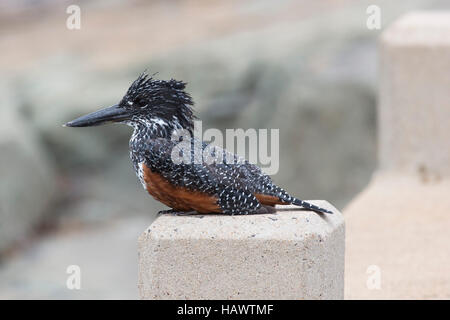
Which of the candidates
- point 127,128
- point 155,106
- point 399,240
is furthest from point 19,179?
point 155,106

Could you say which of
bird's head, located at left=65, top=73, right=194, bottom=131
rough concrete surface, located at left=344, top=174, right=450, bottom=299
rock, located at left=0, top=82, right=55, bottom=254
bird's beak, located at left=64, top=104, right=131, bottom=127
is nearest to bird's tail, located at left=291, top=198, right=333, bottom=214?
bird's head, located at left=65, top=73, right=194, bottom=131

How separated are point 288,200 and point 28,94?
1031 centimetres

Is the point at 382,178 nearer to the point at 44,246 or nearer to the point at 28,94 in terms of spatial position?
the point at 44,246

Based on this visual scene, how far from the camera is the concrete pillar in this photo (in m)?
7.09

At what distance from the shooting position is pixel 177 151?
13.7 ft

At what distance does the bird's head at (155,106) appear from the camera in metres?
4.21

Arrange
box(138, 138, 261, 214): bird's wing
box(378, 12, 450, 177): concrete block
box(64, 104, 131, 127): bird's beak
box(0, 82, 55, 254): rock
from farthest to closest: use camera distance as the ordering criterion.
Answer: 1. box(0, 82, 55, 254): rock
2. box(378, 12, 450, 177): concrete block
3. box(64, 104, 131, 127): bird's beak
4. box(138, 138, 261, 214): bird's wing

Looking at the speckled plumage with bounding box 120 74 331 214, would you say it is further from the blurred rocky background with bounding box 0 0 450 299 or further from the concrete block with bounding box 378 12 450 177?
the blurred rocky background with bounding box 0 0 450 299

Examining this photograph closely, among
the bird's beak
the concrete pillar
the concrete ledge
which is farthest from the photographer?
the concrete pillar

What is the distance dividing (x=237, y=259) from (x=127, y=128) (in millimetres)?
9404

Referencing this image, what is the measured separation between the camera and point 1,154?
1223 cm

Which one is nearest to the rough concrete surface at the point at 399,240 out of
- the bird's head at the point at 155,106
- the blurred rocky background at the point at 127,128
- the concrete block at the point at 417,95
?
the concrete block at the point at 417,95

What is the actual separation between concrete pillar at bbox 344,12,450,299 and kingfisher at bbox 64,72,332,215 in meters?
2.66

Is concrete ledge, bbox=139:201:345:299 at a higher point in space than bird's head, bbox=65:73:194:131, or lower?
lower
